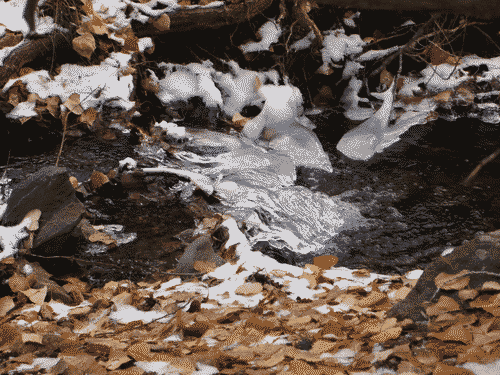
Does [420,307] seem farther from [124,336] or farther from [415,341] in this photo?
[124,336]

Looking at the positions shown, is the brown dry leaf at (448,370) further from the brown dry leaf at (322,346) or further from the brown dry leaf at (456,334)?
the brown dry leaf at (322,346)

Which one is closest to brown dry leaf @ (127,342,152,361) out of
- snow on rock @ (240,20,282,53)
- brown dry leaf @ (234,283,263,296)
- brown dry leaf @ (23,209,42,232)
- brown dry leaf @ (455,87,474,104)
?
brown dry leaf @ (234,283,263,296)

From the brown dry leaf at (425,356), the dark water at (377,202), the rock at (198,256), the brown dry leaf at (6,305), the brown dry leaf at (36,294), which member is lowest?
the dark water at (377,202)

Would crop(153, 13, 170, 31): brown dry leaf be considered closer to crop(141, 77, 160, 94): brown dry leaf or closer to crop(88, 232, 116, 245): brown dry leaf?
crop(141, 77, 160, 94): brown dry leaf

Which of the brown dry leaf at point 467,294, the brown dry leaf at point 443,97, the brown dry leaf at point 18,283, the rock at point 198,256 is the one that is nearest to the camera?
the brown dry leaf at point 467,294

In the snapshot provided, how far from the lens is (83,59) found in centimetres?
529

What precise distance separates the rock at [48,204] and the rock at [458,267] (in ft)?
8.27

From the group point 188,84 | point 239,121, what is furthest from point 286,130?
point 188,84

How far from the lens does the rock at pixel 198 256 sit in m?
2.78

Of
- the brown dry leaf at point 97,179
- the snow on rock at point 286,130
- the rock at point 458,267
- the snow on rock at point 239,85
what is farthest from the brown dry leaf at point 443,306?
the snow on rock at point 239,85

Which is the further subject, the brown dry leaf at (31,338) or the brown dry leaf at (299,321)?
the brown dry leaf at (299,321)

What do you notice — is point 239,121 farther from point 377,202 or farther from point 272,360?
point 272,360

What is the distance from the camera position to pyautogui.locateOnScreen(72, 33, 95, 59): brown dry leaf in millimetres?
5086

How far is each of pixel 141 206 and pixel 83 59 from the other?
273cm
